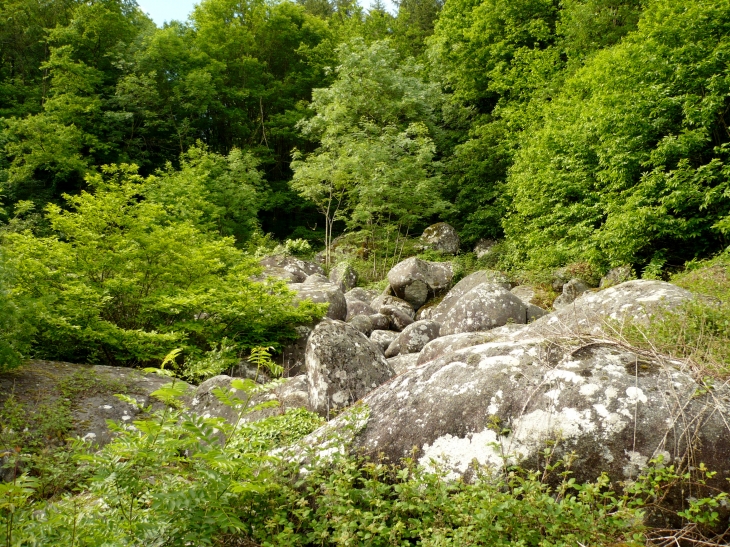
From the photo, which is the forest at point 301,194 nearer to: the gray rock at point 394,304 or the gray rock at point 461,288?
the gray rock at point 461,288

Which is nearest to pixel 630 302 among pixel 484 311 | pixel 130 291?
pixel 484 311

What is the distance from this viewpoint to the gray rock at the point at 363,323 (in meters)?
12.5

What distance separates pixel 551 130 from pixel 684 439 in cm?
1500

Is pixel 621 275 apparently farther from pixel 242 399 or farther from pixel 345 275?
pixel 345 275

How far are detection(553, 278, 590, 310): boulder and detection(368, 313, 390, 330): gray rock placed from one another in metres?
4.68

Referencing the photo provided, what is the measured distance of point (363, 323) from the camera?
12641 millimetres

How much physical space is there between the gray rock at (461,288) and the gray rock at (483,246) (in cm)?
445

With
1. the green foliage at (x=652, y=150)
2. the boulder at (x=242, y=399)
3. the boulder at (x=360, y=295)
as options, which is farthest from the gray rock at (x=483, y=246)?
the boulder at (x=242, y=399)

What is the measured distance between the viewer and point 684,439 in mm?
2604

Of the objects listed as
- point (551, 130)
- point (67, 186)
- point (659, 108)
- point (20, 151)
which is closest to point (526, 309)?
point (659, 108)

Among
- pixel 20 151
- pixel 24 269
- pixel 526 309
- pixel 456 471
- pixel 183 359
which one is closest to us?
pixel 456 471

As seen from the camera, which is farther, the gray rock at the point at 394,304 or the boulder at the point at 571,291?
the gray rock at the point at 394,304

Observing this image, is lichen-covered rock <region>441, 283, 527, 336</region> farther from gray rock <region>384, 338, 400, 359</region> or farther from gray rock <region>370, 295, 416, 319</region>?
gray rock <region>370, 295, 416, 319</region>

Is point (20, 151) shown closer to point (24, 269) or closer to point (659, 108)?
point (24, 269)
